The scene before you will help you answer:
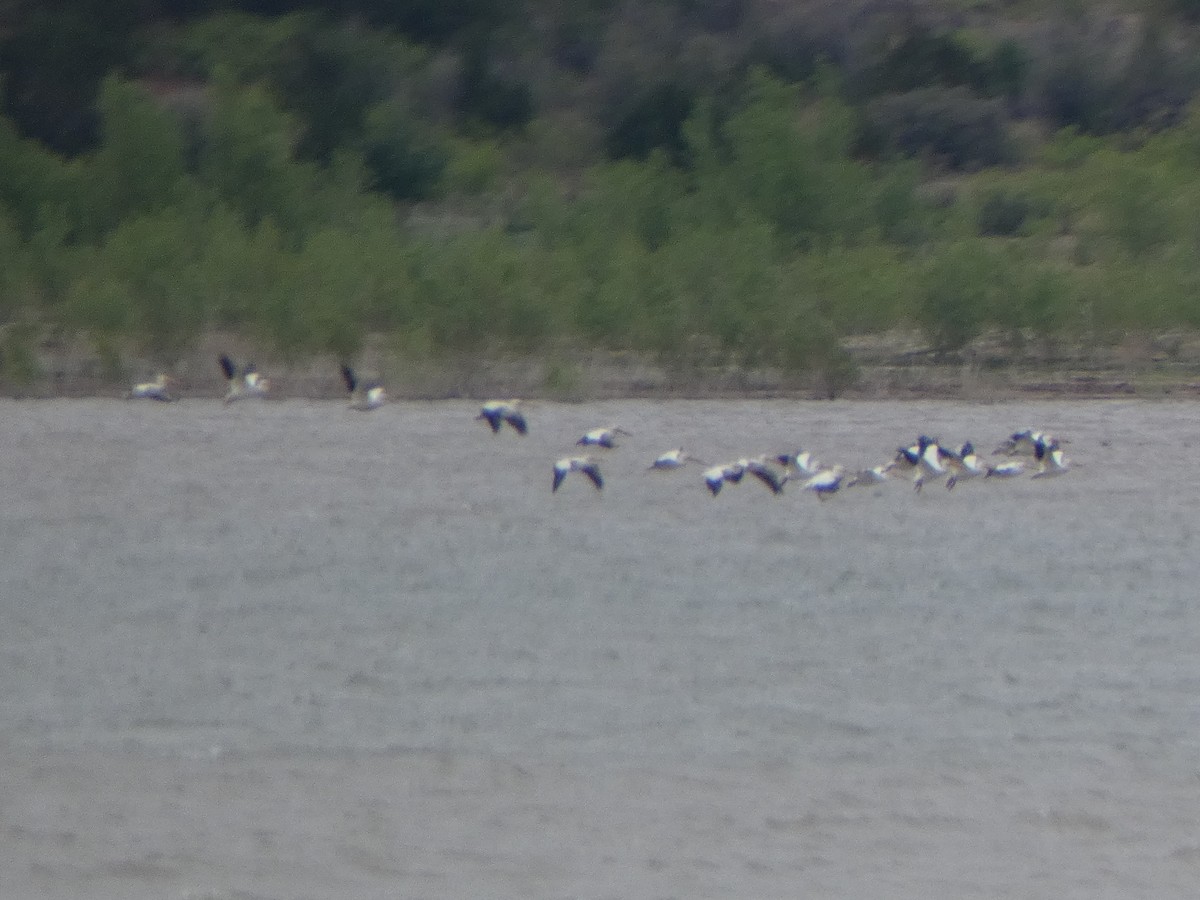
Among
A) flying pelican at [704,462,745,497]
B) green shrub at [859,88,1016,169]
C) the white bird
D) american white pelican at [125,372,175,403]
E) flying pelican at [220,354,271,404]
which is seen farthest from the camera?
green shrub at [859,88,1016,169]

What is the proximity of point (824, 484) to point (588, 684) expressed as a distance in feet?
18.8

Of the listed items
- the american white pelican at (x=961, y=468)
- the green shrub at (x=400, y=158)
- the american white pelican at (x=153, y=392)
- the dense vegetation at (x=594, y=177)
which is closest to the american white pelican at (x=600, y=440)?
the american white pelican at (x=961, y=468)

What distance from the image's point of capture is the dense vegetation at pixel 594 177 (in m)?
20.7

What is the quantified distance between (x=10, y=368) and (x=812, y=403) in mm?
7835

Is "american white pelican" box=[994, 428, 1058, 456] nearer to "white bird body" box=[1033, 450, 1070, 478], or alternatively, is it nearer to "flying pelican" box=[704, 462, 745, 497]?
"white bird body" box=[1033, 450, 1070, 478]

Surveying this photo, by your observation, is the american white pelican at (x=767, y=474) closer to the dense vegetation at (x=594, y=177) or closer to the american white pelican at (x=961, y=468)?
the american white pelican at (x=961, y=468)

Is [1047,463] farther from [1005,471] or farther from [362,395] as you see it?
[362,395]

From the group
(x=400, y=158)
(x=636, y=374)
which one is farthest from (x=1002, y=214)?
(x=636, y=374)

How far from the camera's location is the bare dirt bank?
64.8 feet

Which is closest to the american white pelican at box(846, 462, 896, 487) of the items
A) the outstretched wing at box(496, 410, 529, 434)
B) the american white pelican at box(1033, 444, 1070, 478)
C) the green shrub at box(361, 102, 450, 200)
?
the american white pelican at box(1033, 444, 1070, 478)

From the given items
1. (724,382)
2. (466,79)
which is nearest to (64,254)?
(724,382)

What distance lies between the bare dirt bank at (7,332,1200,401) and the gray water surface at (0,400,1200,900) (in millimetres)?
4808

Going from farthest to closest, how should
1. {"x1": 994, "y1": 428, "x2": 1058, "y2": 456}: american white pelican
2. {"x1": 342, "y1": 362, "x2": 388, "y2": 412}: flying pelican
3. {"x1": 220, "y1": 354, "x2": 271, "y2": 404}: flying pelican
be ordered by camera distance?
{"x1": 220, "y1": 354, "x2": 271, "y2": 404}: flying pelican, {"x1": 342, "y1": 362, "x2": 388, "y2": 412}: flying pelican, {"x1": 994, "y1": 428, "x2": 1058, "y2": 456}: american white pelican

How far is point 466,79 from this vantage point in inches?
1754
